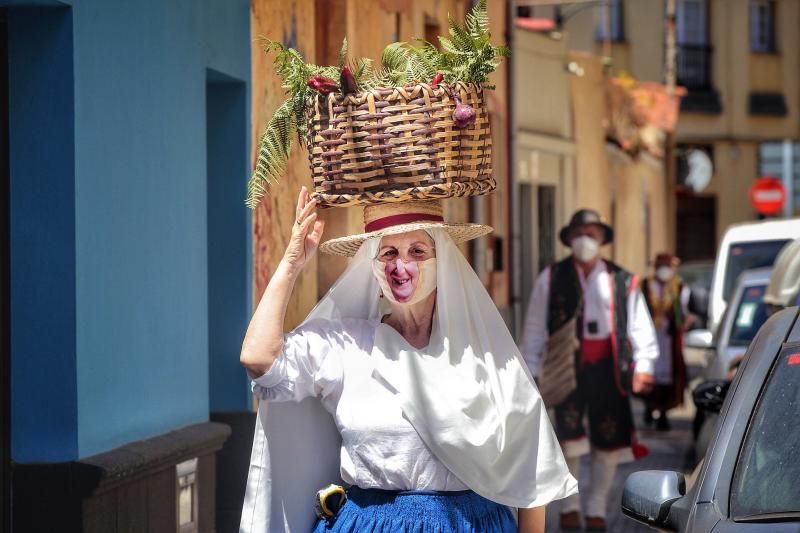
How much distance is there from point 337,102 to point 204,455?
316cm

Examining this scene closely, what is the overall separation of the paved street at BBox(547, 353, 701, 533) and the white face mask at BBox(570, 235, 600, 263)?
158 cm

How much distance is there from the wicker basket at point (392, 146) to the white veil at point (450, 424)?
0.60 ft

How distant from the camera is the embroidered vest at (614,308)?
10.4m

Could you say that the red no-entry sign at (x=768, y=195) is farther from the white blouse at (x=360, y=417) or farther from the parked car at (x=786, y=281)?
the white blouse at (x=360, y=417)

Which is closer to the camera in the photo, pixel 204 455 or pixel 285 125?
A: pixel 285 125

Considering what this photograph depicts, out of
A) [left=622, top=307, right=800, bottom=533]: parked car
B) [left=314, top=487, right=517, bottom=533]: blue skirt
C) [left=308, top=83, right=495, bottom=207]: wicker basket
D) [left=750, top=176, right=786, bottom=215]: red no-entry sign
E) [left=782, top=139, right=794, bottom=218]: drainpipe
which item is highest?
[left=782, top=139, right=794, bottom=218]: drainpipe

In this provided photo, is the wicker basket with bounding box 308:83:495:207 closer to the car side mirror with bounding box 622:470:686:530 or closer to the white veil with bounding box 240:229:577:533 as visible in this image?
the white veil with bounding box 240:229:577:533

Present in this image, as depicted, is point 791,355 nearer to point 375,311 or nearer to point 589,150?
point 375,311

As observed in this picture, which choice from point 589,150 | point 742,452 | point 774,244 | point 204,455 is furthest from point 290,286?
point 589,150

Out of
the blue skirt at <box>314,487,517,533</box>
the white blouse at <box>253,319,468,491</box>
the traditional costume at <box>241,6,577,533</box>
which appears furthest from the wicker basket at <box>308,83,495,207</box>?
→ the blue skirt at <box>314,487,517,533</box>

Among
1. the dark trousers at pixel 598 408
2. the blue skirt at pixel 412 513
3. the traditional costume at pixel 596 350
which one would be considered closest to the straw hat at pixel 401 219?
the blue skirt at pixel 412 513

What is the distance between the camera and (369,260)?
4848 millimetres

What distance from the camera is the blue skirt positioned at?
4.53m

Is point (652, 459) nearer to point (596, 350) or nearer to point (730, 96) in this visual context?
point (596, 350)
